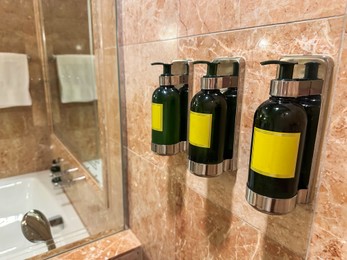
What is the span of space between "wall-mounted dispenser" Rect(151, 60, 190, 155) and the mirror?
28.4 inches

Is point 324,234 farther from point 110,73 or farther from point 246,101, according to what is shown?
point 110,73

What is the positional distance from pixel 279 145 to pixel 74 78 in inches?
57.9

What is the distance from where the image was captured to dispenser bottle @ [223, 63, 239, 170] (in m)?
0.53

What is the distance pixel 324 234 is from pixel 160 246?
65cm

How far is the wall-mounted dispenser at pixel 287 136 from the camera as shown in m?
0.37

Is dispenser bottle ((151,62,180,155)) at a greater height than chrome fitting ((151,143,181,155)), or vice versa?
dispenser bottle ((151,62,180,155))

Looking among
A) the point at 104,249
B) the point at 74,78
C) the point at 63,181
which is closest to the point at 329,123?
the point at 104,249

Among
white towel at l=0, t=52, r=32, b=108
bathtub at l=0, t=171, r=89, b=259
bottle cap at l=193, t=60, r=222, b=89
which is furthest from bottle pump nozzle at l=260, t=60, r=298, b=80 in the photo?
white towel at l=0, t=52, r=32, b=108

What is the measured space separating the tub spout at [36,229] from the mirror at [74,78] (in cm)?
33

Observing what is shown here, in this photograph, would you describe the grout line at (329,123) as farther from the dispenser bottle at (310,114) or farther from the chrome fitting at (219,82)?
the chrome fitting at (219,82)

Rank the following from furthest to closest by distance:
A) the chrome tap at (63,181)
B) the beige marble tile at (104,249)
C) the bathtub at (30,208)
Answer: the chrome tap at (63,181) → the bathtub at (30,208) → the beige marble tile at (104,249)

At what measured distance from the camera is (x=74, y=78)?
157cm

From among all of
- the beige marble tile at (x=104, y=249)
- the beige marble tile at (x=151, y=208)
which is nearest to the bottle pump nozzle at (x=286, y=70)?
the beige marble tile at (x=151, y=208)

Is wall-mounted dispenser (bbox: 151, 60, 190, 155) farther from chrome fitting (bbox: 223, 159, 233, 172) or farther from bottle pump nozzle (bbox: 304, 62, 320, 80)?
bottle pump nozzle (bbox: 304, 62, 320, 80)
